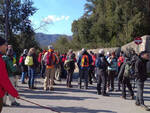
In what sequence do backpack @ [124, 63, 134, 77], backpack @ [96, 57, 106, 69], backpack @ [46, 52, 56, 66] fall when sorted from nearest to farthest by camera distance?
backpack @ [124, 63, 134, 77]
backpack @ [96, 57, 106, 69]
backpack @ [46, 52, 56, 66]

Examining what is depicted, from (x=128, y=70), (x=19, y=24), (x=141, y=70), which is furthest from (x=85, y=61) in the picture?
(x=19, y=24)

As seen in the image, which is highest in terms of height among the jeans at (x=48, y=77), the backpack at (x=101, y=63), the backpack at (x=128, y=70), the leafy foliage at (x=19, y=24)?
the leafy foliage at (x=19, y=24)

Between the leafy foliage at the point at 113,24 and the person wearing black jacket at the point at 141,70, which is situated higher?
the leafy foliage at the point at 113,24

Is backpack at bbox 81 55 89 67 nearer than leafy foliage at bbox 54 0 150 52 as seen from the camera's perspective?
Yes

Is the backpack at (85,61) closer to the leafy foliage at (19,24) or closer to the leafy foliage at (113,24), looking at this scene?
the leafy foliage at (19,24)

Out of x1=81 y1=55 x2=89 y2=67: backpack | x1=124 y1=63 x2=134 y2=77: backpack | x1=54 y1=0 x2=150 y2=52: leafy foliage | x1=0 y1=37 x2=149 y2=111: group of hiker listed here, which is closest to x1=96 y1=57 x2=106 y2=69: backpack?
x1=0 y1=37 x2=149 y2=111: group of hiker

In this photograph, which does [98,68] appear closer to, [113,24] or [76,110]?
[76,110]

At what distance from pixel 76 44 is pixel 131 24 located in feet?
45.4

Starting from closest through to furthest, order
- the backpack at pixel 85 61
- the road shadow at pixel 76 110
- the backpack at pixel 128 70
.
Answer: the road shadow at pixel 76 110 < the backpack at pixel 128 70 < the backpack at pixel 85 61

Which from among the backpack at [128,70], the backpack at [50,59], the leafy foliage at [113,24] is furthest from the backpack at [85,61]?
the leafy foliage at [113,24]

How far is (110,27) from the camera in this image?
110 feet

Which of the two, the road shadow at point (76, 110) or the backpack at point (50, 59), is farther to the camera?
the backpack at point (50, 59)

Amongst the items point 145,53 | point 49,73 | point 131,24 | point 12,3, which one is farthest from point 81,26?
point 145,53

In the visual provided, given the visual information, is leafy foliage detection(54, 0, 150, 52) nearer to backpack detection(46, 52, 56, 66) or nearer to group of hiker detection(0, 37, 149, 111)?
group of hiker detection(0, 37, 149, 111)
